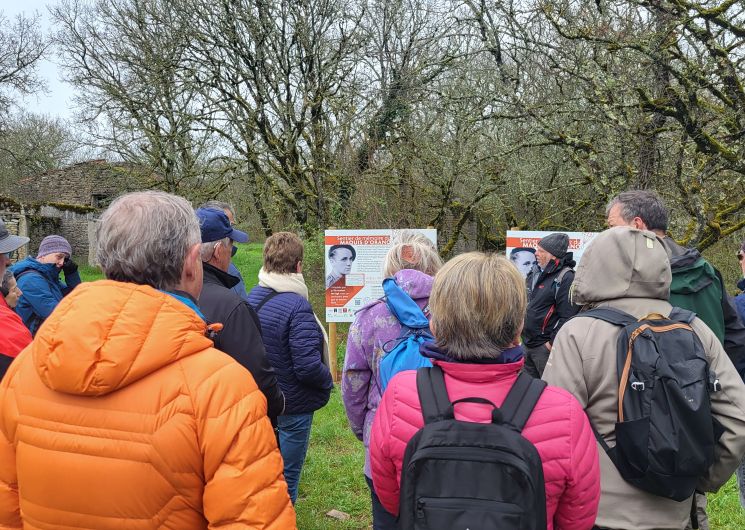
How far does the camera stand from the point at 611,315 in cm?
205

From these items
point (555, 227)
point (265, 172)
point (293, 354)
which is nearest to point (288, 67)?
point (265, 172)

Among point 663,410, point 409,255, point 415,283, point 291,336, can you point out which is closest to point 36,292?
point 291,336

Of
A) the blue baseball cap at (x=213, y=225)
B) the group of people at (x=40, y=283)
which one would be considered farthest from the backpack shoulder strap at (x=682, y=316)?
the group of people at (x=40, y=283)

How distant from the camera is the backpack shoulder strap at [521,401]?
146 cm

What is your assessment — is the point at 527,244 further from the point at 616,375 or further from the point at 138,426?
the point at 138,426

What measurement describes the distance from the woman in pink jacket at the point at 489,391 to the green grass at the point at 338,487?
262 centimetres

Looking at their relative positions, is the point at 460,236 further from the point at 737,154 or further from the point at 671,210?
the point at 737,154

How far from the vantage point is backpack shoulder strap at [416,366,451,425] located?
4.94 feet

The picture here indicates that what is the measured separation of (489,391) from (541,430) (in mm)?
164

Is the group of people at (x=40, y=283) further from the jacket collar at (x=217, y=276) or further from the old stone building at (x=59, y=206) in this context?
the old stone building at (x=59, y=206)

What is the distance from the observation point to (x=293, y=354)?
327 centimetres

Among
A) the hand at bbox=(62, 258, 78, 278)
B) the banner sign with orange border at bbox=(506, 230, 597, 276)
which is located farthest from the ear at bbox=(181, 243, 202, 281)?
the banner sign with orange border at bbox=(506, 230, 597, 276)

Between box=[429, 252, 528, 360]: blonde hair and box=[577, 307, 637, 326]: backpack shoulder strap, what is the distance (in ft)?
1.74

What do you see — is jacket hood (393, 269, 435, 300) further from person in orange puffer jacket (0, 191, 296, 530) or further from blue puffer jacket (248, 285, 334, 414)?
person in orange puffer jacket (0, 191, 296, 530)
